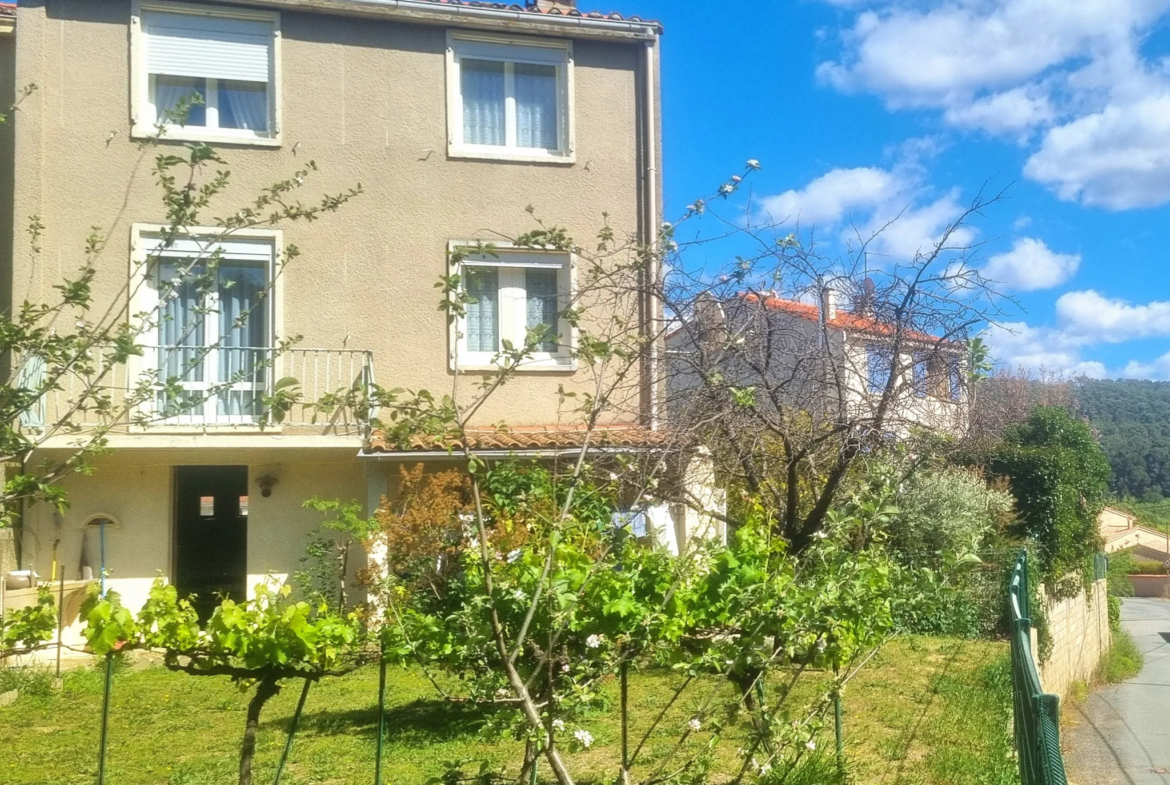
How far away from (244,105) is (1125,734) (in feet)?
45.5

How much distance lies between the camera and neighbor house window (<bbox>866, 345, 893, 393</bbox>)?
872 cm

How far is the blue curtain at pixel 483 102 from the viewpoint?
14.0m

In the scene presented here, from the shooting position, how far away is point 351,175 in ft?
43.8

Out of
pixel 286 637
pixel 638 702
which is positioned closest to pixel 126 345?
pixel 286 637

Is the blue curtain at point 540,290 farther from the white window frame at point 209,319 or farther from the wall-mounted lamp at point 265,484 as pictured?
the wall-mounted lamp at point 265,484

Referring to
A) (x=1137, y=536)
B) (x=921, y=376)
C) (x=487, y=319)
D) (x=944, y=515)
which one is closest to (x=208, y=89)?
(x=487, y=319)

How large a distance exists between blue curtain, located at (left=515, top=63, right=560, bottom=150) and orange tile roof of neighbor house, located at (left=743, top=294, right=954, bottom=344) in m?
6.01

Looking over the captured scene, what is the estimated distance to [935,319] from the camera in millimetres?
8781

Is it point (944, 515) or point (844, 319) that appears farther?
point (944, 515)

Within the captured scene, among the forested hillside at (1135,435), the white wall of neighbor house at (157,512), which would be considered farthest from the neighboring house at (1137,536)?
the white wall of neighbor house at (157,512)

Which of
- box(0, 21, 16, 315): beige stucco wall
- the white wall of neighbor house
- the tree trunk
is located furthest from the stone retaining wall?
box(0, 21, 16, 315): beige stucco wall

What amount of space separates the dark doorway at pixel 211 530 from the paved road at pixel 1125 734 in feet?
32.8

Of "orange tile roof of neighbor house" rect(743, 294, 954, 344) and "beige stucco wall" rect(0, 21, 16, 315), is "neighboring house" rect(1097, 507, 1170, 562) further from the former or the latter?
"beige stucco wall" rect(0, 21, 16, 315)

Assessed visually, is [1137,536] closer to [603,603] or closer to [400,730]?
[400,730]
